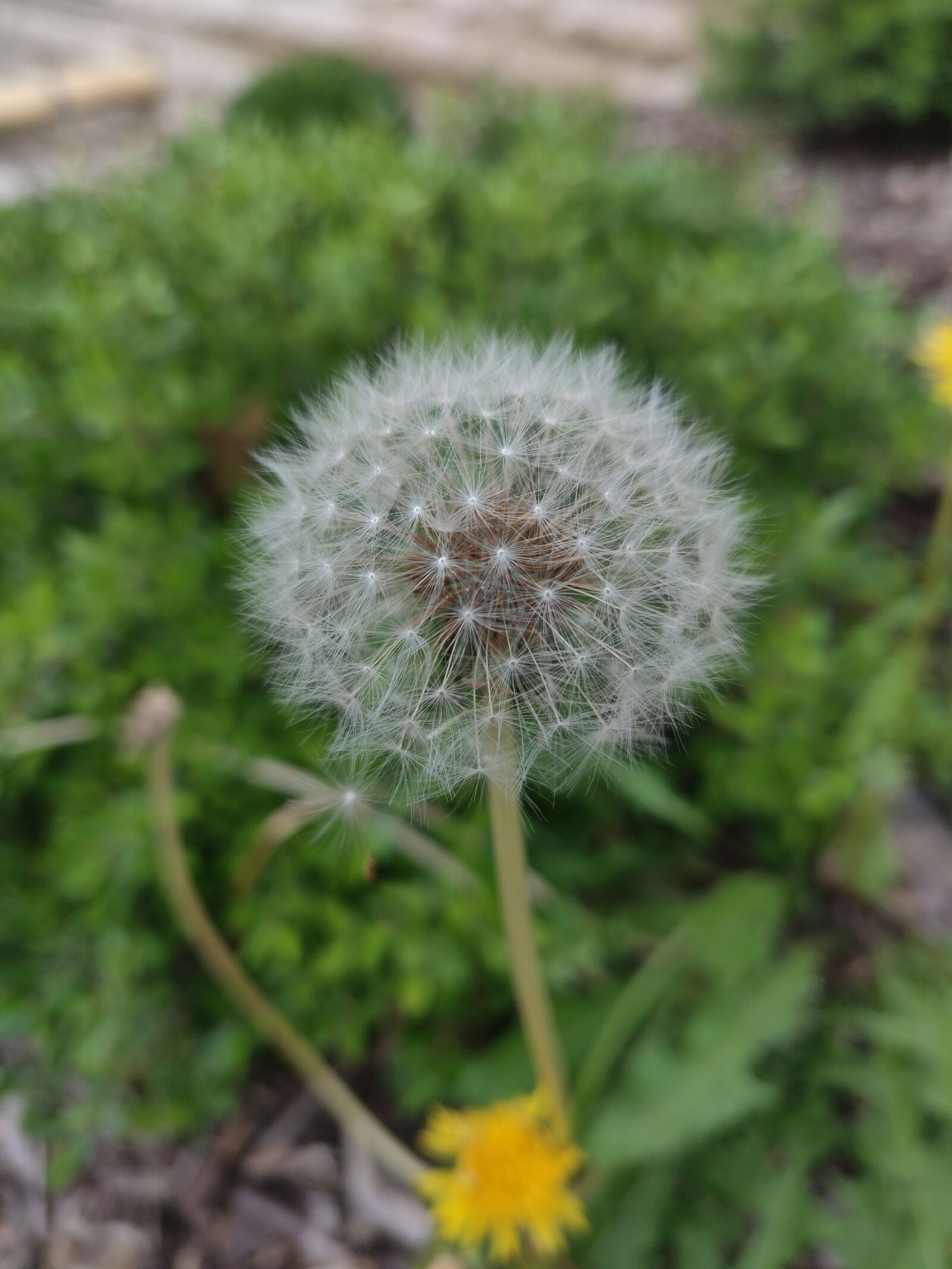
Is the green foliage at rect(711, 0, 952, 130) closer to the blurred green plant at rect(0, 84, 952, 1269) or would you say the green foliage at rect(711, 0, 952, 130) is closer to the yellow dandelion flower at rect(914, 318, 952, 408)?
the blurred green plant at rect(0, 84, 952, 1269)

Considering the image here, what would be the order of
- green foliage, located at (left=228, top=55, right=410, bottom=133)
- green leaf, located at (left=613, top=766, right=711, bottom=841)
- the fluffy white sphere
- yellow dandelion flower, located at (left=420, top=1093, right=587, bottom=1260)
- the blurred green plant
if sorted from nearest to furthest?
the fluffy white sphere → yellow dandelion flower, located at (left=420, top=1093, right=587, bottom=1260) → the blurred green plant → green leaf, located at (left=613, top=766, right=711, bottom=841) → green foliage, located at (left=228, top=55, right=410, bottom=133)

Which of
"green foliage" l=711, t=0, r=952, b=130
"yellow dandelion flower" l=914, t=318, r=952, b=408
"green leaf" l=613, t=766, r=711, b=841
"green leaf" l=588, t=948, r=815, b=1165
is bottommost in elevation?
"green leaf" l=588, t=948, r=815, b=1165

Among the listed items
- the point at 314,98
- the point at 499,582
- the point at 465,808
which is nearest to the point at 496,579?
the point at 499,582

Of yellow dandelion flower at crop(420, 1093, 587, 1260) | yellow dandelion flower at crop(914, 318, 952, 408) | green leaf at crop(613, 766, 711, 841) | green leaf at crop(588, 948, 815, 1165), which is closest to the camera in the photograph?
yellow dandelion flower at crop(420, 1093, 587, 1260)

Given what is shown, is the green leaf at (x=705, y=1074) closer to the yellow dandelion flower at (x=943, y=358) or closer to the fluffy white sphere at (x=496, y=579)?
the fluffy white sphere at (x=496, y=579)

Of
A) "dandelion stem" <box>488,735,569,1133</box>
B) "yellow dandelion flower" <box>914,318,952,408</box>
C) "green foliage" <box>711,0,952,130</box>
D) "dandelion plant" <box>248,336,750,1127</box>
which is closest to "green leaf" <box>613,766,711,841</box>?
"dandelion stem" <box>488,735,569,1133</box>

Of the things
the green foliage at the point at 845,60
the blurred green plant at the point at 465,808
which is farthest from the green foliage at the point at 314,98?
the blurred green plant at the point at 465,808

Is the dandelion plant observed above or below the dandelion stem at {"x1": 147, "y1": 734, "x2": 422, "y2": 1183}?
above

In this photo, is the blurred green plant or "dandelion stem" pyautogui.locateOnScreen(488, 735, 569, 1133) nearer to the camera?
"dandelion stem" pyautogui.locateOnScreen(488, 735, 569, 1133)
